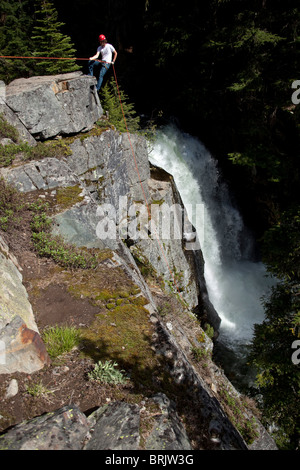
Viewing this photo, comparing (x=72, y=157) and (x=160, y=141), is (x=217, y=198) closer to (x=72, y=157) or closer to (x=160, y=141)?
(x=160, y=141)

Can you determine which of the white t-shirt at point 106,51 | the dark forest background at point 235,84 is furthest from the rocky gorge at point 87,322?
the dark forest background at point 235,84

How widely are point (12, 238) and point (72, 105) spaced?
506cm

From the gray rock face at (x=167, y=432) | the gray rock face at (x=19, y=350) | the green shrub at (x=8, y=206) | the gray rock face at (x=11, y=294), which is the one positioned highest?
the green shrub at (x=8, y=206)

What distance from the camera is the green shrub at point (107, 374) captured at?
3.43 meters

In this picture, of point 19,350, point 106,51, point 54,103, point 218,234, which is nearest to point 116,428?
point 19,350

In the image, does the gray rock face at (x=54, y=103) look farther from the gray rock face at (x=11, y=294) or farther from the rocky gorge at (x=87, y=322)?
the gray rock face at (x=11, y=294)

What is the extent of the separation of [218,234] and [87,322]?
11886 mm

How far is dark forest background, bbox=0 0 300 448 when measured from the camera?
817 centimetres

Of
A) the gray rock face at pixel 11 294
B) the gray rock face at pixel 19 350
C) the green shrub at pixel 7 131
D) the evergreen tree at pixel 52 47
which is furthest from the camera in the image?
the evergreen tree at pixel 52 47

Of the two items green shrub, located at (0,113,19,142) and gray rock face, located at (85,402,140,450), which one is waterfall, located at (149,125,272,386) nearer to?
green shrub, located at (0,113,19,142)

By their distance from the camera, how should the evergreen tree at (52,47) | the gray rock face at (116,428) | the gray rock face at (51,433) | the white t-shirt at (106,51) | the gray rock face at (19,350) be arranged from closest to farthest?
the gray rock face at (51,433), the gray rock face at (116,428), the gray rock face at (19,350), the evergreen tree at (52,47), the white t-shirt at (106,51)

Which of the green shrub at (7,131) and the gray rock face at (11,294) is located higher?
the green shrub at (7,131)

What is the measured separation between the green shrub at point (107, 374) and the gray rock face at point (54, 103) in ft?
22.3

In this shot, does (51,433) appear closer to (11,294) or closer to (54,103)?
(11,294)
